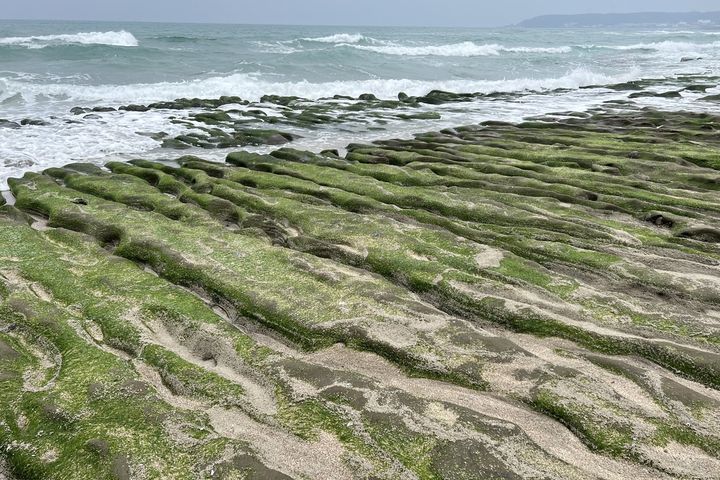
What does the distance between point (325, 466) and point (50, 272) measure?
6211 mm

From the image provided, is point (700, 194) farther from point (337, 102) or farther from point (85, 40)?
point (85, 40)

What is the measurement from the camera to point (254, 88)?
4375 centimetres

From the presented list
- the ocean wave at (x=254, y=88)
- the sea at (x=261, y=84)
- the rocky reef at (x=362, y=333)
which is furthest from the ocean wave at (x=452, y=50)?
the rocky reef at (x=362, y=333)

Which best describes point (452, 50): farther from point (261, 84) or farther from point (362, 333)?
point (362, 333)

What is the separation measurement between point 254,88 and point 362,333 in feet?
131

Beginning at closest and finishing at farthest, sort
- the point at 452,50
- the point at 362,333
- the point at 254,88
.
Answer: the point at 362,333, the point at 254,88, the point at 452,50

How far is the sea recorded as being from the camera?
77.5 ft

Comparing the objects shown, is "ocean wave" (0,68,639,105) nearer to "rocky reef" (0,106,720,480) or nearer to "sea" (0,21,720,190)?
"sea" (0,21,720,190)

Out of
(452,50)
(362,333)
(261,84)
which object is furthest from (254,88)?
(452,50)

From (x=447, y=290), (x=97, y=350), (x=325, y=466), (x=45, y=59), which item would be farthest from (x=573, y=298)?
(x=45, y=59)

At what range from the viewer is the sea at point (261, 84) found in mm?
23609

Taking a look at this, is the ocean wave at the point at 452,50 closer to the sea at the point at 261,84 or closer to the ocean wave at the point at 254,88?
the sea at the point at 261,84

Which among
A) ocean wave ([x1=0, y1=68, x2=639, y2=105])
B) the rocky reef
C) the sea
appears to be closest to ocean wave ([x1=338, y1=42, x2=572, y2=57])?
the sea

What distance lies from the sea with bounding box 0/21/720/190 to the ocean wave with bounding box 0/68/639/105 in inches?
3.7
